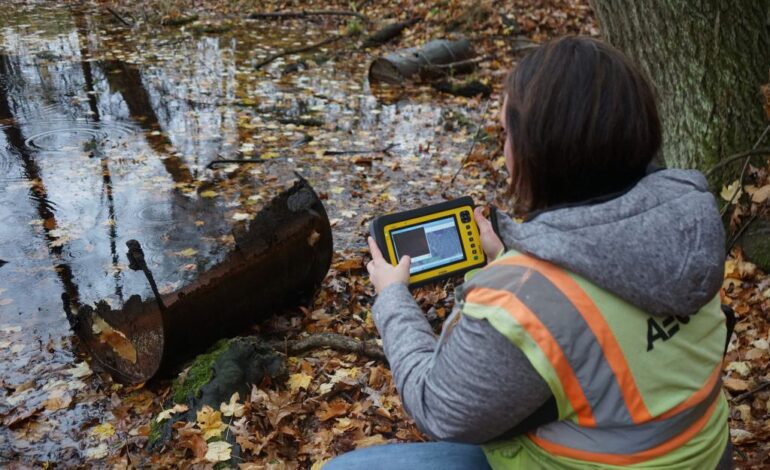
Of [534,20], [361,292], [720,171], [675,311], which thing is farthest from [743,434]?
[534,20]

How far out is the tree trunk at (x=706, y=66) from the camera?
13.2 ft

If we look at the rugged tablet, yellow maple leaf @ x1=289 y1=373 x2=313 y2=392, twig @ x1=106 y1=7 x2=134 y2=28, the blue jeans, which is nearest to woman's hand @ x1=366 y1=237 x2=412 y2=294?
the rugged tablet

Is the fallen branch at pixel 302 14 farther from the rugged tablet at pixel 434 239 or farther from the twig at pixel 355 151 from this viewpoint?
the rugged tablet at pixel 434 239

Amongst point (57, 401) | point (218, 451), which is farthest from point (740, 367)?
point (57, 401)

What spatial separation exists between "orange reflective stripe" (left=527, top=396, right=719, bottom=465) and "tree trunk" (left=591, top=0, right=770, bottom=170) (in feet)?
10.2

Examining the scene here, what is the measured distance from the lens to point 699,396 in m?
1.53

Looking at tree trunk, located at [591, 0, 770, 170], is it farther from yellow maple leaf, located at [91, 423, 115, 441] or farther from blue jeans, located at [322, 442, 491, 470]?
yellow maple leaf, located at [91, 423, 115, 441]

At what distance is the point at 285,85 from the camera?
412 inches

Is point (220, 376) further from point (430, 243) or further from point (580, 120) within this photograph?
point (580, 120)

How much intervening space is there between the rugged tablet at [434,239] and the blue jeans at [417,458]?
0.51 meters

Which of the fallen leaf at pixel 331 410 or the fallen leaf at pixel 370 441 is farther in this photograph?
the fallen leaf at pixel 331 410

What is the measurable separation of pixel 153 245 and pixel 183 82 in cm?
561

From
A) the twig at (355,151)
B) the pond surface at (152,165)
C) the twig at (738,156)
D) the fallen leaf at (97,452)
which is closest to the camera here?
the fallen leaf at (97,452)

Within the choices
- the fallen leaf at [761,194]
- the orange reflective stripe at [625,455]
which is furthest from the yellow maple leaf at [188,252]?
the orange reflective stripe at [625,455]
